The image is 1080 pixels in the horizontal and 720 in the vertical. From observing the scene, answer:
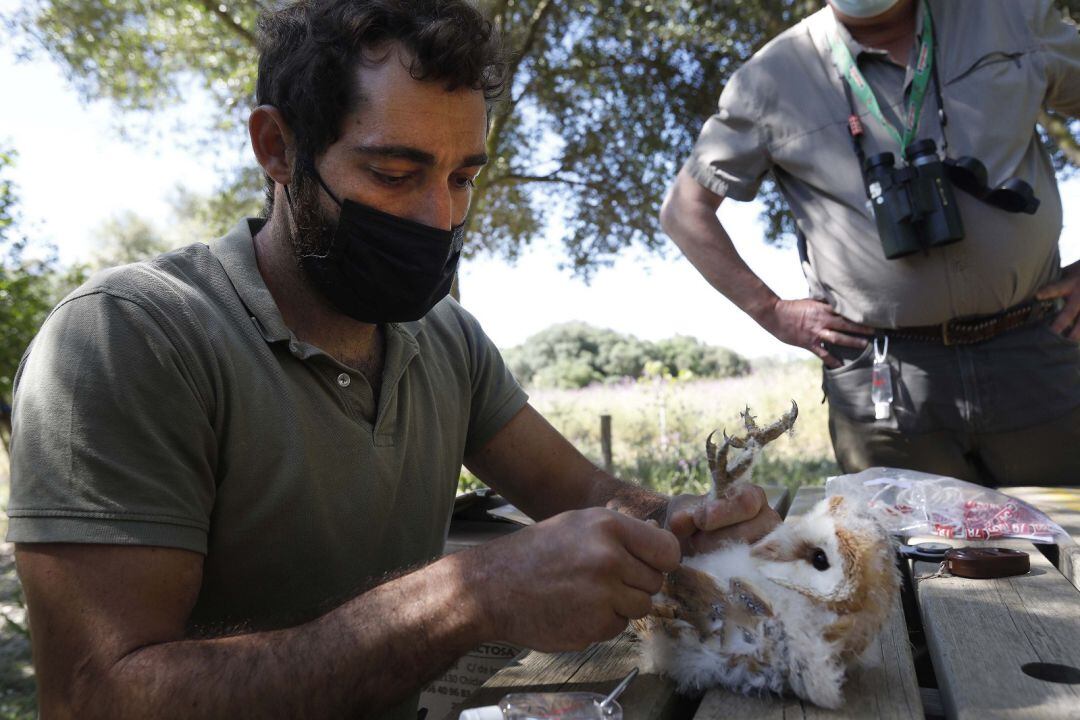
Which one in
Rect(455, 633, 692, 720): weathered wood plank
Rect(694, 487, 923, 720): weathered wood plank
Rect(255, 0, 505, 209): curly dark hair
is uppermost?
Rect(255, 0, 505, 209): curly dark hair

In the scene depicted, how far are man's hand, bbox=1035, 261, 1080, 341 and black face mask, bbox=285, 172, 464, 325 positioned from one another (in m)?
1.89

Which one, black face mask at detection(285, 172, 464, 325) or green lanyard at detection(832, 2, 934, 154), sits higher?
green lanyard at detection(832, 2, 934, 154)

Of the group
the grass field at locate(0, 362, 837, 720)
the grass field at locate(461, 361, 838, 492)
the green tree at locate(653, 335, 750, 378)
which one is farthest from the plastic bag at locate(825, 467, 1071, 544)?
the green tree at locate(653, 335, 750, 378)

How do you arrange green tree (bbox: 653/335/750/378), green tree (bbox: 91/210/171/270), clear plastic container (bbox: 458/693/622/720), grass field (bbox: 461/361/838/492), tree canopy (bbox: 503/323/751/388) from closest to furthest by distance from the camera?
clear plastic container (bbox: 458/693/622/720)
grass field (bbox: 461/361/838/492)
green tree (bbox: 653/335/750/378)
tree canopy (bbox: 503/323/751/388)
green tree (bbox: 91/210/171/270)

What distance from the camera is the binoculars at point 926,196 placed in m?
2.52

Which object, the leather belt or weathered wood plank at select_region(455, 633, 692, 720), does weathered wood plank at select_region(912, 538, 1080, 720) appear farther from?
the leather belt

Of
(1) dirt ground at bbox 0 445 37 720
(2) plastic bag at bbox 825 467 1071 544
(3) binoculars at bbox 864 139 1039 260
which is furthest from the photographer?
(1) dirt ground at bbox 0 445 37 720

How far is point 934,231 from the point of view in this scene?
8.36 feet

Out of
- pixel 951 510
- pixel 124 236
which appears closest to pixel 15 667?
pixel 951 510

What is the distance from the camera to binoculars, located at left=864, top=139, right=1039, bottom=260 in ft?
8.25

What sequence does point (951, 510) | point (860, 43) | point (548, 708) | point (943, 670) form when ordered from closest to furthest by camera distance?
point (548, 708), point (943, 670), point (951, 510), point (860, 43)

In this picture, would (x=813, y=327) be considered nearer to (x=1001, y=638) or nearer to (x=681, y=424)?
(x=1001, y=638)

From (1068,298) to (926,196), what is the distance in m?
0.62

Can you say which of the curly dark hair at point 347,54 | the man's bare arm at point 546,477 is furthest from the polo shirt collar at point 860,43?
the man's bare arm at point 546,477
